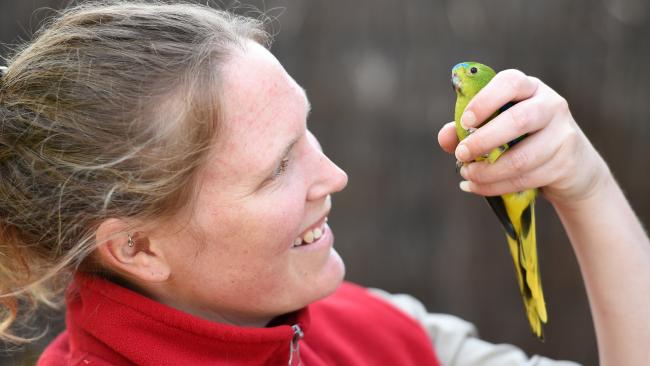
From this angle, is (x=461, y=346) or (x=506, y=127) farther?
(x=461, y=346)

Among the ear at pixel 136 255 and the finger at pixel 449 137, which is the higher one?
the finger at pixel 449 137

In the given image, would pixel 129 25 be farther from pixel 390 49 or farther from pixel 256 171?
pixel 390 49

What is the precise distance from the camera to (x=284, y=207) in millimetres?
1274

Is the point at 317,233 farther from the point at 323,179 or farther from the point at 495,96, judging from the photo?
the point at 495,96

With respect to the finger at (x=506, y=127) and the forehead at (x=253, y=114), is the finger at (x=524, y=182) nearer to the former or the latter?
the finger at (x=506, y=127)

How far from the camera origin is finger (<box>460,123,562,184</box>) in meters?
1.17

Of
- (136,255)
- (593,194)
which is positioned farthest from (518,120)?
(136,255)

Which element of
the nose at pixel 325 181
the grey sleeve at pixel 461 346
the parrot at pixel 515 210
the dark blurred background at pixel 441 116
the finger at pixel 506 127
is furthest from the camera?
the dark blurred background at pixel 441 116

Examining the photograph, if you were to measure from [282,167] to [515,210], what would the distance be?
1.47 ft

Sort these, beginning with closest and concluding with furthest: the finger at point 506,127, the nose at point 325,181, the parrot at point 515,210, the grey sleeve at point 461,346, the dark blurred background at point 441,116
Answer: the finger at point 506,127 → the parrot at point 515,210 → the nose at point 325,181 → the grey sleeve at point 461,346 → the dark blurred background at point 441,116

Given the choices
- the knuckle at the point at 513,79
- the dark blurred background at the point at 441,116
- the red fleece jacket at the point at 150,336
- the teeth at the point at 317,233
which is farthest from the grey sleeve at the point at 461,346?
the dark blurred background at the point at 441,116

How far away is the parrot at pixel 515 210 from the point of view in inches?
48.0

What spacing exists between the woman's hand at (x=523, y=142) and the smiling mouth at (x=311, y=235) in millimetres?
308

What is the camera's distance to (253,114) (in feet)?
4.10
